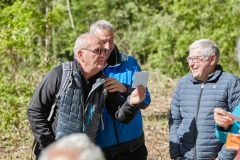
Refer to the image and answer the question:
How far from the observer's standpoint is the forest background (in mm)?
7949

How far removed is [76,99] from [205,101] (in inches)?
45.5

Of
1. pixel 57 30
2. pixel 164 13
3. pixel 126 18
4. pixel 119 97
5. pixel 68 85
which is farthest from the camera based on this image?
pixel 126 18

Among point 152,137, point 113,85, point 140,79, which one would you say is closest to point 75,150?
point 140,79

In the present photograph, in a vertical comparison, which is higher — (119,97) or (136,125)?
(119,97)

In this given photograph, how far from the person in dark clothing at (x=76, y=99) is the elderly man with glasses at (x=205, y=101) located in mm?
585

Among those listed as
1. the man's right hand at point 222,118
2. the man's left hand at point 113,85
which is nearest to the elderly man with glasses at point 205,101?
the man's right hand at point 222,118

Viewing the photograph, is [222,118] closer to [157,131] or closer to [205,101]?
[205,101]

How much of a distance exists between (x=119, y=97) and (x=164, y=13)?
10.6 m

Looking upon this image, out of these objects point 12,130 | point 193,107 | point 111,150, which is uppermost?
point 193,107

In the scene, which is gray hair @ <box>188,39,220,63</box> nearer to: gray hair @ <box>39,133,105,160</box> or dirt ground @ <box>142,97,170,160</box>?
gray hair @ <box>39,133,105,160</box>

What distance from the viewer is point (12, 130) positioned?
26.0 ft

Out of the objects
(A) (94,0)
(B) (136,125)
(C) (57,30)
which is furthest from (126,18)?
(B) (136,125)

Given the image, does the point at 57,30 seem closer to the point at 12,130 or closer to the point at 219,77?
the point at 12,130

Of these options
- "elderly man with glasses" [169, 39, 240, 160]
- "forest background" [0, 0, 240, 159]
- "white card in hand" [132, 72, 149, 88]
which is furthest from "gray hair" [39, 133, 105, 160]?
"forest background" [0, 0, 240, 159]
